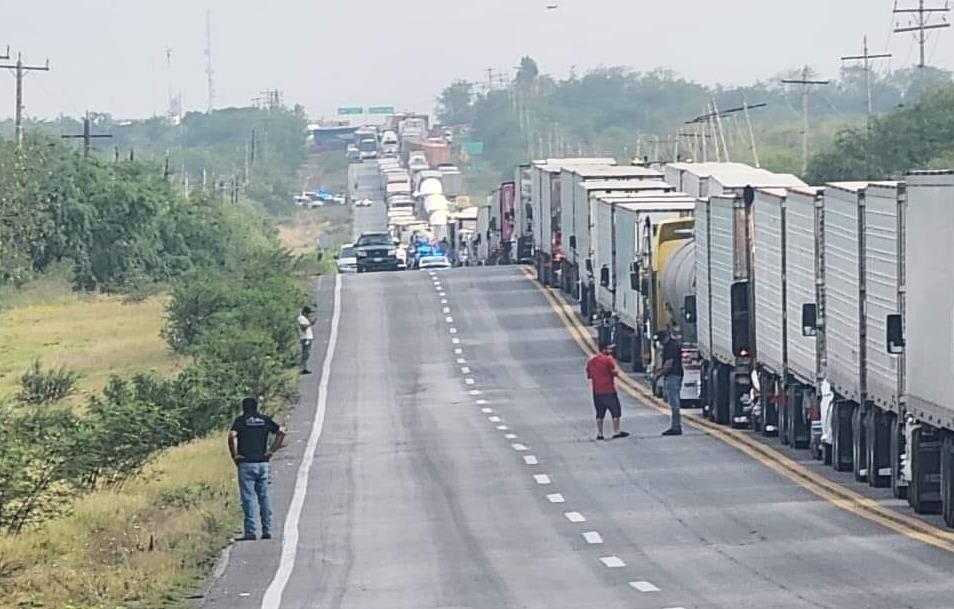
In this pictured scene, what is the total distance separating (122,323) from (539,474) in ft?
146

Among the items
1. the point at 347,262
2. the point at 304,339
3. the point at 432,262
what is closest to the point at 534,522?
the point at 304,339

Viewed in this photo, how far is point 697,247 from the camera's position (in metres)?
39.1

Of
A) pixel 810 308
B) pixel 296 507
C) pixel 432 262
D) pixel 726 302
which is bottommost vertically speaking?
pixel 296 507

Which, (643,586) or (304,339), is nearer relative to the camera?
(643,586)

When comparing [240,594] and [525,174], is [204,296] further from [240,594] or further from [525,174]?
[240,594]

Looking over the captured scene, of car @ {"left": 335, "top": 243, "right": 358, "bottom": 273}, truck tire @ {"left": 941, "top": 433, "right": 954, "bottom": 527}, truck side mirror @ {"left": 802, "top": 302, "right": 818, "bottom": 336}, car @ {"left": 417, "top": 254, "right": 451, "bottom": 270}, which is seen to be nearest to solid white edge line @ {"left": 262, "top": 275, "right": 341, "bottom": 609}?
truck tire @ {"left": 941, "top": 433, "right": 954, "bottom": 527}

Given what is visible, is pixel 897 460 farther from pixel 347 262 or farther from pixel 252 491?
pixel 347 262

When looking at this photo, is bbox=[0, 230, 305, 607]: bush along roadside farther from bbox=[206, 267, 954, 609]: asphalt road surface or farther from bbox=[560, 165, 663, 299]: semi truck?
bbox=[560, 165, 663, 299]: semi truck

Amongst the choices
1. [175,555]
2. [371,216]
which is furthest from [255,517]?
[371,216]

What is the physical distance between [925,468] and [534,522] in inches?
162

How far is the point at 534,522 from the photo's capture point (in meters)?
23.7

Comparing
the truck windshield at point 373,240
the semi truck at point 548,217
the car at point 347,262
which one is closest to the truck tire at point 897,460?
the semi truck at point 548,217

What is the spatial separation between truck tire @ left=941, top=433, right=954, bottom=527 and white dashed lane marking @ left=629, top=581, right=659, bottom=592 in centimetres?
441

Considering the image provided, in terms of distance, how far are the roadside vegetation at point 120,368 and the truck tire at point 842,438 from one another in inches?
297
